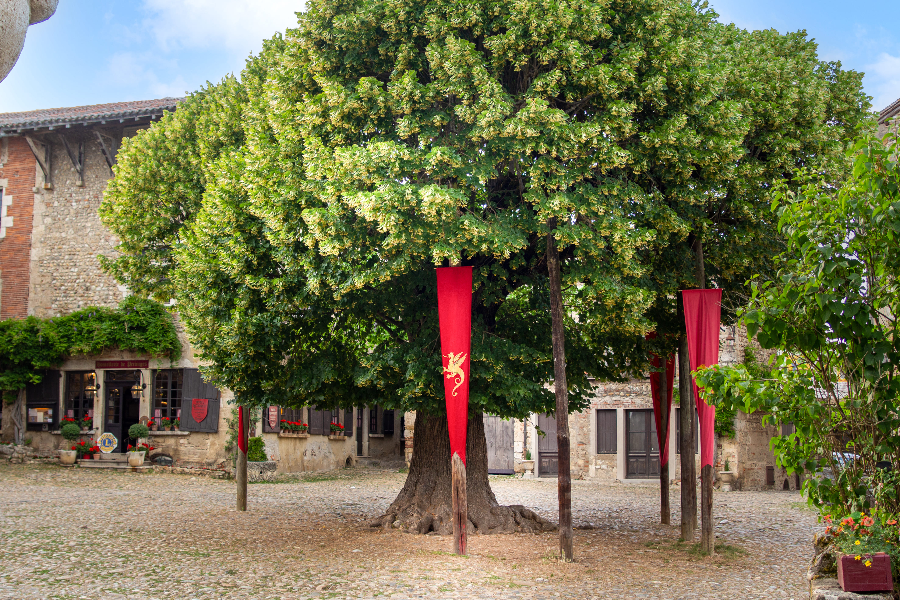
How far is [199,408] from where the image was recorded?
18.5m

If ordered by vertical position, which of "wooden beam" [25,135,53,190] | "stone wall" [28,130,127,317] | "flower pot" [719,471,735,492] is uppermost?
"wooden beam" [25,135,53,190]

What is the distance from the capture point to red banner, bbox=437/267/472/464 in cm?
834

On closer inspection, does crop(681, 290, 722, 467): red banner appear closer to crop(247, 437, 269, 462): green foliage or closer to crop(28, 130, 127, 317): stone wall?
crop(247, 437, 269, 462): green foliage

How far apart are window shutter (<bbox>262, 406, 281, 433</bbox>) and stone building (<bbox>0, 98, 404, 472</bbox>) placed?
0.03 m

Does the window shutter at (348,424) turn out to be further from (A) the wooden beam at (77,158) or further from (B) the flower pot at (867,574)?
(B) the flower pot at (867,574)

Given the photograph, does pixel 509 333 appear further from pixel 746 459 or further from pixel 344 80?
pixel 746 459

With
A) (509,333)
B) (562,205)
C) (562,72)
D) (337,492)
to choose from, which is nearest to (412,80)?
(562,72)

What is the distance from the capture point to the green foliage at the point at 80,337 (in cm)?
1914

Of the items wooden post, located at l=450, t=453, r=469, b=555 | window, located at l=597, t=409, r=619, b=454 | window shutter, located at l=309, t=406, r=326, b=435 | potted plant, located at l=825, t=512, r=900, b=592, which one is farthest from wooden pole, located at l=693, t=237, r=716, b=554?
Result: window shutter, located at l=309, t=406, r=326, b=435

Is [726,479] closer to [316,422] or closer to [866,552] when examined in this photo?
[316,422]

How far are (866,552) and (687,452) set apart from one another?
509cm

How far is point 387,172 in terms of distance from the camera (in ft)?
25.6

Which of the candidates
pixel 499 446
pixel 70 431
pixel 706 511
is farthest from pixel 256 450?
pixel 706 511

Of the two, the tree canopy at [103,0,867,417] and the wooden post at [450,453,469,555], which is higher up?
the tree canopy at [103,0,867,417]
